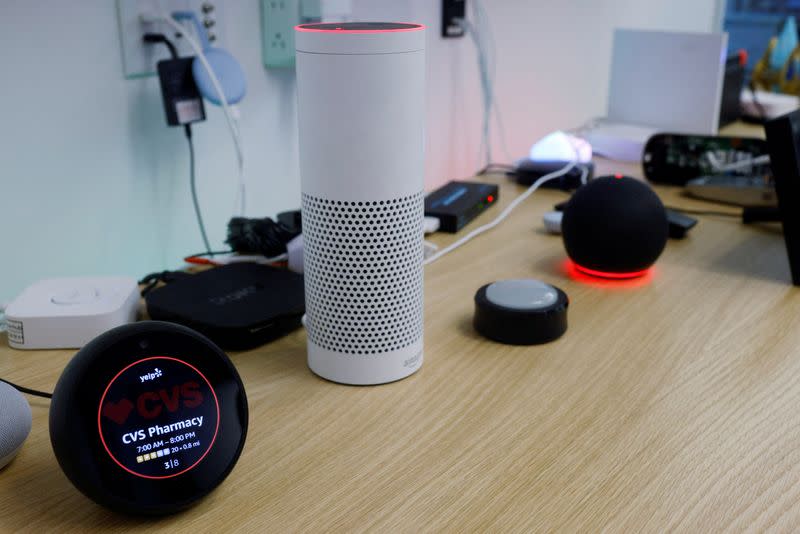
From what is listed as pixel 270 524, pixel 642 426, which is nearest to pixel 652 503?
pixel 642 426

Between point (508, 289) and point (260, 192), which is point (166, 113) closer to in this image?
point (260, 192)

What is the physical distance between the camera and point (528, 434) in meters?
0.65

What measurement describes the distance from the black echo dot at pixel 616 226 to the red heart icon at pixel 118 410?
0.58 metres

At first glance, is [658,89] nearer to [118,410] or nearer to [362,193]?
[362,193]

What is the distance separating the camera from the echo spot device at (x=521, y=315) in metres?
0.79

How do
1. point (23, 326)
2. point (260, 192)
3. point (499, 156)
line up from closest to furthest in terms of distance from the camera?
point (23, 326), point (260, 192), point (499, 156)

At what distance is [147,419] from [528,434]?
11.6 inches

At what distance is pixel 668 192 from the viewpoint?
1.35 m

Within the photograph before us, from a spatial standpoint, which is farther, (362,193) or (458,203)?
(458,203)

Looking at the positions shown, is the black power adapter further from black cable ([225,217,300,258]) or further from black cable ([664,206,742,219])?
black cable ([664,206,742,219])

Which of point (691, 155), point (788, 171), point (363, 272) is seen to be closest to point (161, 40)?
point (363, 272)

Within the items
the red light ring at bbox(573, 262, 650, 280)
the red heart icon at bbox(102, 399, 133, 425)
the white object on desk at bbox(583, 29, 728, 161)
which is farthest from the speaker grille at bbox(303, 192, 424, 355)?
the white object on desk at bbox(583, 29, 728, 161)

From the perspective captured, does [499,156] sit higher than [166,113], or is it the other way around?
[166,113]

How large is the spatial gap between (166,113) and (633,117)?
3.67 feet
